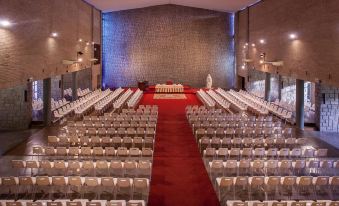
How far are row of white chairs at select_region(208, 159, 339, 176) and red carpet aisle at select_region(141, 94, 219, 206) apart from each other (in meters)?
0.66

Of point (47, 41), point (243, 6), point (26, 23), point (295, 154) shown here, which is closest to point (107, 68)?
point (243, 6)

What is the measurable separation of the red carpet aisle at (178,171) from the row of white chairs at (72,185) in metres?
0.67

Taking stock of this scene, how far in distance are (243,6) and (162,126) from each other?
1946 cm

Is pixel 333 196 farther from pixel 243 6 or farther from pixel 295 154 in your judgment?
pixel 243 6

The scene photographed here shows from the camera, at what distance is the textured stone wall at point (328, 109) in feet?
76.5

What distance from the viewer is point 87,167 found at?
1373 centimetres

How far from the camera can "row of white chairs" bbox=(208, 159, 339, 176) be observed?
1393 cm

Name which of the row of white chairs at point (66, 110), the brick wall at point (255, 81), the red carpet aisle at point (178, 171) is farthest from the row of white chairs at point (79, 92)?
the brick wall at point (255, 81)

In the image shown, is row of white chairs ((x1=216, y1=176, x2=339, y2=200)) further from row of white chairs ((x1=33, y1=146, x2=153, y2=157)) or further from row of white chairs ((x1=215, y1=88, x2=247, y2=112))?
row of white chairs ((x1=215, y1=88, x2=247, y2=112))

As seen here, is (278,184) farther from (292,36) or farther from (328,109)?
(292,36)

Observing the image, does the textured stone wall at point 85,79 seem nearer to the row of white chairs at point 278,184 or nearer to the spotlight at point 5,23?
the spotlight at point 5,23

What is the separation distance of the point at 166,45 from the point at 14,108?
77.1 ft

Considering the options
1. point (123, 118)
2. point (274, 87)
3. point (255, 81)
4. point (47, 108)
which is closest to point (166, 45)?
point (255, 81)

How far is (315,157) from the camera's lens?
16.3 meters
